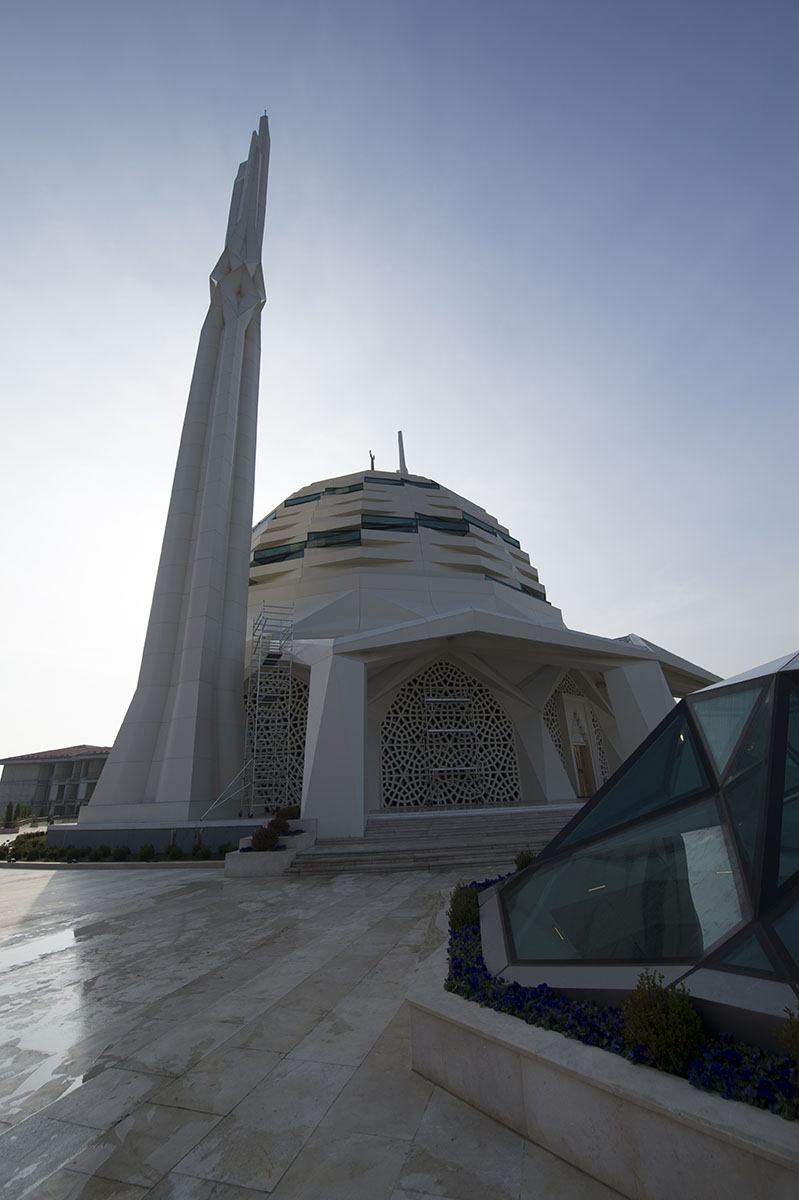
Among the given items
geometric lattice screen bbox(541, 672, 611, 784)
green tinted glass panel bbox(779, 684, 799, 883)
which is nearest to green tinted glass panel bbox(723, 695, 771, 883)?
green tinted glass panel bbox(779, 684, 799, 883)

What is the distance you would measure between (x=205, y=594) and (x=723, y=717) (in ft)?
60.9

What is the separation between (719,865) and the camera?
3.38 meters

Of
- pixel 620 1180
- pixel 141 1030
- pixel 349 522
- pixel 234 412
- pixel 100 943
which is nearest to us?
pixel 620 1180

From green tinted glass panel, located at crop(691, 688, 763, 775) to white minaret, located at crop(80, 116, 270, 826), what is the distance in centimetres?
1621

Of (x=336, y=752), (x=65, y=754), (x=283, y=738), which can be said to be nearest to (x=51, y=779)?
(x=65, y=754)

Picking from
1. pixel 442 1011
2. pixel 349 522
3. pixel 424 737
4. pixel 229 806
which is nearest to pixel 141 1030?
pixel 442 1011

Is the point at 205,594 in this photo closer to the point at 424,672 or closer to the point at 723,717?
the point at 424,672

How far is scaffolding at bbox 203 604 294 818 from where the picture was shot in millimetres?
18672

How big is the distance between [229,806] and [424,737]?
25.3 feet

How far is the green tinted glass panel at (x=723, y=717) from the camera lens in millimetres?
3992

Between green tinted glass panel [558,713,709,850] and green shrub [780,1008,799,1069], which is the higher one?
green tinted glass panel [558,713,709,850]

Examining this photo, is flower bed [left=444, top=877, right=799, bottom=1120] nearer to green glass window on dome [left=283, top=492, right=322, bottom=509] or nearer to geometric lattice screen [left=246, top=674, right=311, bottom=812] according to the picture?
geometric lattice screen [left=246, top=674, right=311, bottom=812]

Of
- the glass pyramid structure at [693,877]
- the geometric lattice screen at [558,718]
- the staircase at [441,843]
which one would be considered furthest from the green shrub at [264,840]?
the geometric lattice screen at [558,718]

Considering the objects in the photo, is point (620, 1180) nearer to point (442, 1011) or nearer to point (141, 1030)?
point (442, 1011)
